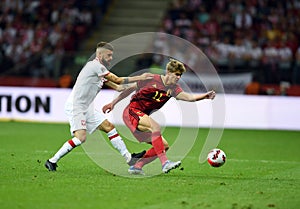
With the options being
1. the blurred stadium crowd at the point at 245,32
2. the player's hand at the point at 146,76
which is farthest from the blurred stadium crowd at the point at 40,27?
the player's hand at the point at 146,76

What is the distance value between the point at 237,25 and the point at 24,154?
15.8m

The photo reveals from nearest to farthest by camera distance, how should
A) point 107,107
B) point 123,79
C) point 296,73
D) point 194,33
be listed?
1. point 123,79
2. point 107,107
3. point 296,73
4. point 194,33

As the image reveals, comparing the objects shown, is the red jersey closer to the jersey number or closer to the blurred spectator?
the jersey number

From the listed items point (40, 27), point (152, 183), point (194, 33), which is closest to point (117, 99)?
point (152, 183)

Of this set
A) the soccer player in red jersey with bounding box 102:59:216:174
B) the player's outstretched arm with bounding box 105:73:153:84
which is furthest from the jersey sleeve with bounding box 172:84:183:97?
the player's outstretched arm with bounding box 105:73:153:84

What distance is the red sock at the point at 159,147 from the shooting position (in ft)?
40.0

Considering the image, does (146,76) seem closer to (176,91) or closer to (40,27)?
(176,91)

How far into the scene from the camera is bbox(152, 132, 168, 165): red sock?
12195 millimetres

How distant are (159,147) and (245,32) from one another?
17183mm

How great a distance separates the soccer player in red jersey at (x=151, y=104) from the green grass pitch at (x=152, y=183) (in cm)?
44

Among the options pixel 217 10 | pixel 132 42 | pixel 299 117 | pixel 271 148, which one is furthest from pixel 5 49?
pixel 271 148

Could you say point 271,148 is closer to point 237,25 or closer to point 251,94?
point 251,94

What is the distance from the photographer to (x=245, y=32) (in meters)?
28.7

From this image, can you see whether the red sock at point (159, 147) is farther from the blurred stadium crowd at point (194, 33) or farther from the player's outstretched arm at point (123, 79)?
the blurred stadium crowd at point (194, 33)
